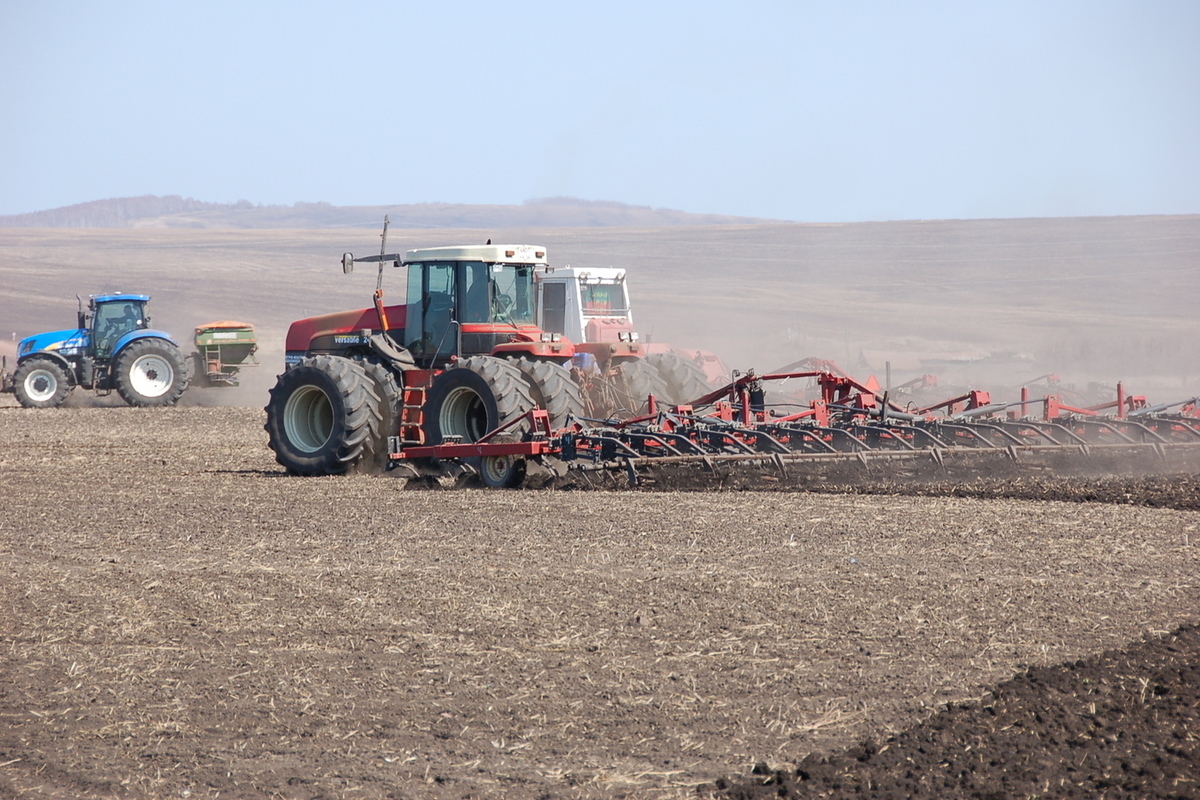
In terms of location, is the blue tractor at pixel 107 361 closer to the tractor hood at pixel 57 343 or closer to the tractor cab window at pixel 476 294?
the tractor hood at pixel 57 343

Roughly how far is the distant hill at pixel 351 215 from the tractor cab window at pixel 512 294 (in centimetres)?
12479

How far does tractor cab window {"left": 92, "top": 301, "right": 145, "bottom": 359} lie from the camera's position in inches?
892

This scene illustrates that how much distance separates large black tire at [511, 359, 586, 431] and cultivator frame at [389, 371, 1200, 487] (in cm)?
23

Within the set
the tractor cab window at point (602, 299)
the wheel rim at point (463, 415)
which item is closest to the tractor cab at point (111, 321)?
the tractor cab window at point (602, 299)

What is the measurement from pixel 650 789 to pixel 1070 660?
2130mm

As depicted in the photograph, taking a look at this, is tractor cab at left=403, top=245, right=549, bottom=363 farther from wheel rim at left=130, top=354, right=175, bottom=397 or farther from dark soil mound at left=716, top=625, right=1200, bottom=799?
wheel rim at left=130, top=354, right=175, bottom=397

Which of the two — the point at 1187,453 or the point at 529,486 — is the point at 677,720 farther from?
the point at 1187,453

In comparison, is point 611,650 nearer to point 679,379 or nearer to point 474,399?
point 474,399

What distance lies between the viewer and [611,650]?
17.8 ft

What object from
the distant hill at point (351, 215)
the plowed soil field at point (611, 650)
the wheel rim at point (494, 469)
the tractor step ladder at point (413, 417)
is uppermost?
the distant hill at point (351, 215)

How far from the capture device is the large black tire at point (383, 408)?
1235cm

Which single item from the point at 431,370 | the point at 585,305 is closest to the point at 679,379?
the point at 431,370

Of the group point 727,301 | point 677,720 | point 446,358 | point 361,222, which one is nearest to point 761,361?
point 446,358

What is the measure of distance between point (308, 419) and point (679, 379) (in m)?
4.21
